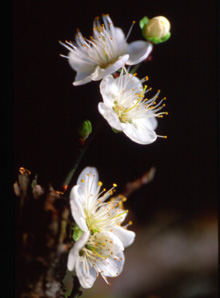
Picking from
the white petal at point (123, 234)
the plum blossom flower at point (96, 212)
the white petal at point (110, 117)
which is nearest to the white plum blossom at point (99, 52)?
the white petal at point (110, 117)

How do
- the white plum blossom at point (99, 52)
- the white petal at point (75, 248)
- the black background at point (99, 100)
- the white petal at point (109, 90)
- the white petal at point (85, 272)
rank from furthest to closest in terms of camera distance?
the black background at point (99, 100)
the white plum blossom at point (99, 52)
the white petal at point (109, 90)
the white petal at point (85, 272)
the white petal at point (75, 248)

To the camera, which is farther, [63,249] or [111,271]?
[111,271]

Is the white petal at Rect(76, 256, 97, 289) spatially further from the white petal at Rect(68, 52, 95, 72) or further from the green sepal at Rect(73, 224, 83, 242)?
the white petal at Rect(68, 52, 95, 72)

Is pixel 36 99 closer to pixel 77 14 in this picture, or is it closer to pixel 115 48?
pixel 77 14

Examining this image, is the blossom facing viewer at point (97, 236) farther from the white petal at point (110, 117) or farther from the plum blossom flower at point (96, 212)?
the white petal at point (110, 117)

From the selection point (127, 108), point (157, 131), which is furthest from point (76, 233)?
point (157, 131)

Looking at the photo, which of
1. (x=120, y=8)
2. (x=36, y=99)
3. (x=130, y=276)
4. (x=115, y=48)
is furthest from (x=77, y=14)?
(x=130, y=276)

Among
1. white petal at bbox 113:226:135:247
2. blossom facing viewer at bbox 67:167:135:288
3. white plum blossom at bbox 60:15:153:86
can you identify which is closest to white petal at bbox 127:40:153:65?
white plum blossom at bbox 60:15:153:86

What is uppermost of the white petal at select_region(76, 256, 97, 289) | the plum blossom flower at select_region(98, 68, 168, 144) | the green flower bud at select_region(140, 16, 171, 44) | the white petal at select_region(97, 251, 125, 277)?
the green flower bud at select_region(140, 16, 171, 44)
